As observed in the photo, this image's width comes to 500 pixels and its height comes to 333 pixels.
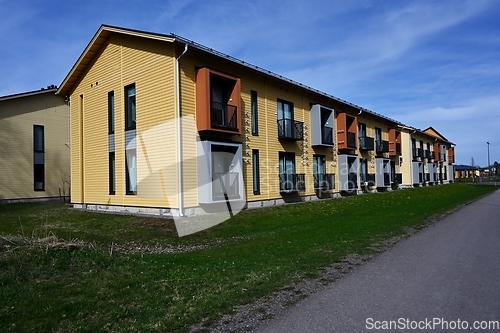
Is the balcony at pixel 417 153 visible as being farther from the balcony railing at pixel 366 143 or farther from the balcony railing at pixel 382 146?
the balcony railing at pixel 366 143

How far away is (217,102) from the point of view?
54.0 feet

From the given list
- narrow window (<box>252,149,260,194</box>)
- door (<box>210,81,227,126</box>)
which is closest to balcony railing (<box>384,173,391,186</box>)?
narrow window (<box>252,149,260,194</box>)

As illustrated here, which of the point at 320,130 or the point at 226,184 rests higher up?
the point at 320,130

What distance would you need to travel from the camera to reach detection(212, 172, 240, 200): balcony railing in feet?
55.4

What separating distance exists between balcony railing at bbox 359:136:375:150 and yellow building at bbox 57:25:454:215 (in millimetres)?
6056

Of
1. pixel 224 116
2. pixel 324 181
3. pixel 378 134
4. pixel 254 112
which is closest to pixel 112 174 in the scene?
pixel 224 116

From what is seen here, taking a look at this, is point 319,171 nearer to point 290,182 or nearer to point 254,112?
point 290,182

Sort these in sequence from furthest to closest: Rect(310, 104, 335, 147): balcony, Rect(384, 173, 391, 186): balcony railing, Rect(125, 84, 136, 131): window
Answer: Rect(384, 173, 391, 186): balcony railing → Rect(310, 104, 335, 147): balcony → Rect(125, 84, 136, 131): window

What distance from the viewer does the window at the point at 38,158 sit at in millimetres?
26797

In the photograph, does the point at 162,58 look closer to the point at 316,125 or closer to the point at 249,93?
the point at 249,93

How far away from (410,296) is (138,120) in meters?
14.3

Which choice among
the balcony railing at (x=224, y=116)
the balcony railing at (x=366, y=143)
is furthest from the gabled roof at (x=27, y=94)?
the balcony railing at (x=366, y=143)

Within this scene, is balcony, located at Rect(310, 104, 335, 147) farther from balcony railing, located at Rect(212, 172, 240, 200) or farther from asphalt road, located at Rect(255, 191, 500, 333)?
asphalt road, located at Rect(255, 191, 500, 333)

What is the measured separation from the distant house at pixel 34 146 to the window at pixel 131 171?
1215 cm
